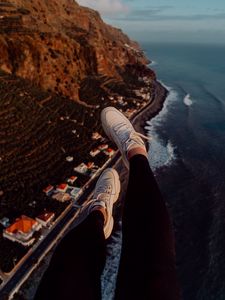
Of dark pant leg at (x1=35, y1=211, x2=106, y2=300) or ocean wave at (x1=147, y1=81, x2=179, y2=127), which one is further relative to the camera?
ocean wave at (x1=147, y1=81, x2=179, y2=127)

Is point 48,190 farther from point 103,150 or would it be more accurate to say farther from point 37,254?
point 103,150

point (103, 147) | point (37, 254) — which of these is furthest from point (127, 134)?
point (103, 147)

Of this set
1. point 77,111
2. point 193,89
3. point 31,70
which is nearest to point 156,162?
point 77,111

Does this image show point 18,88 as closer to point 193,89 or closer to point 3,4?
point 3,4

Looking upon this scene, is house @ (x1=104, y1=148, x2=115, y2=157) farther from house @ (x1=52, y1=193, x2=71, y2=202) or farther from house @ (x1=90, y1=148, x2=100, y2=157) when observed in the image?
house @ (x1=52, y1=193, x2=71, y2=202)

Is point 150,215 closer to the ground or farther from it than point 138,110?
farther from it

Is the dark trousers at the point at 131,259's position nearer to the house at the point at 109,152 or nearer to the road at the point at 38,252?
the road at the point at 38,252

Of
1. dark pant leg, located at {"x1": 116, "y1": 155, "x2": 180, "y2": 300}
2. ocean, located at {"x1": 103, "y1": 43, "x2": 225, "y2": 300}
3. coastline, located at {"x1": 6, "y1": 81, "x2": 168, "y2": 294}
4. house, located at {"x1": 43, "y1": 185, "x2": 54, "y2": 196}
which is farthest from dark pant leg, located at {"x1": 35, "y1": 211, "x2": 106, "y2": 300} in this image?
house, located at {"x1": 43, "y1": 185, "x2": 54, "y2": 196}
